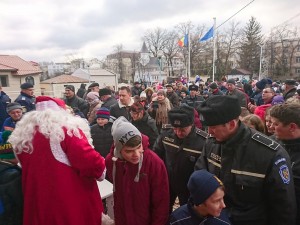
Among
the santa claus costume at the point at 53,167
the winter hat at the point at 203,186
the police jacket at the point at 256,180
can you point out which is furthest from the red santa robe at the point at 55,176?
the police jacket at the point at 256,180

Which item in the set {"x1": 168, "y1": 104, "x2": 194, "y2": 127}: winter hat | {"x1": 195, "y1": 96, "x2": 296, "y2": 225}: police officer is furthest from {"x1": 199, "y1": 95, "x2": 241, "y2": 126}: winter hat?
{"x1": 168, "y1": 104, "x2": 194, "y2": 127}: winter hat

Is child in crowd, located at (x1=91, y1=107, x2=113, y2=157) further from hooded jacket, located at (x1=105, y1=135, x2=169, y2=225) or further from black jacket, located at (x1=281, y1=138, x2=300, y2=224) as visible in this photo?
black jacket, located at (x1=281, y1=138, x2=300, y2=224)

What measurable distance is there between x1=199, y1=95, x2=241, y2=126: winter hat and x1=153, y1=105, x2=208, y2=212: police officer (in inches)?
35.7

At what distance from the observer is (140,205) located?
7.88 feet

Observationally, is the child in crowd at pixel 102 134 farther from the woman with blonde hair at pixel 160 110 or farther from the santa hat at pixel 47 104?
the santa hat at pixel 47 104

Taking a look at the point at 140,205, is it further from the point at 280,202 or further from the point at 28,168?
the point at 280,202

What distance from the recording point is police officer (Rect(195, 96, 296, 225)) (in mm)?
1925

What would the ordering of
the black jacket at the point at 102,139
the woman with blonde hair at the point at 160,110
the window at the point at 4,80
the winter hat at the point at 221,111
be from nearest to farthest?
the winter hat at the point at 221,111 < the black jacket at the point at 102,139 < the woman with blonde hair at the point at 160,110 < the window at the point at 4,80

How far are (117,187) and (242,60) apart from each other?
59969 millimetres

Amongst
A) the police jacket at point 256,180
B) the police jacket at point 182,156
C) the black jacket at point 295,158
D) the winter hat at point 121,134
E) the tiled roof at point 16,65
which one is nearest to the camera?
the police jacket at point 256,180

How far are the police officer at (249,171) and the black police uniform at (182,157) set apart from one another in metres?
0.80

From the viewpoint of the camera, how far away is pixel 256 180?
76.8 inches

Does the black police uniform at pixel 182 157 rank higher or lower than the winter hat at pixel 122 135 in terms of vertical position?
lower

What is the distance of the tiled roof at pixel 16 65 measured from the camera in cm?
2890
